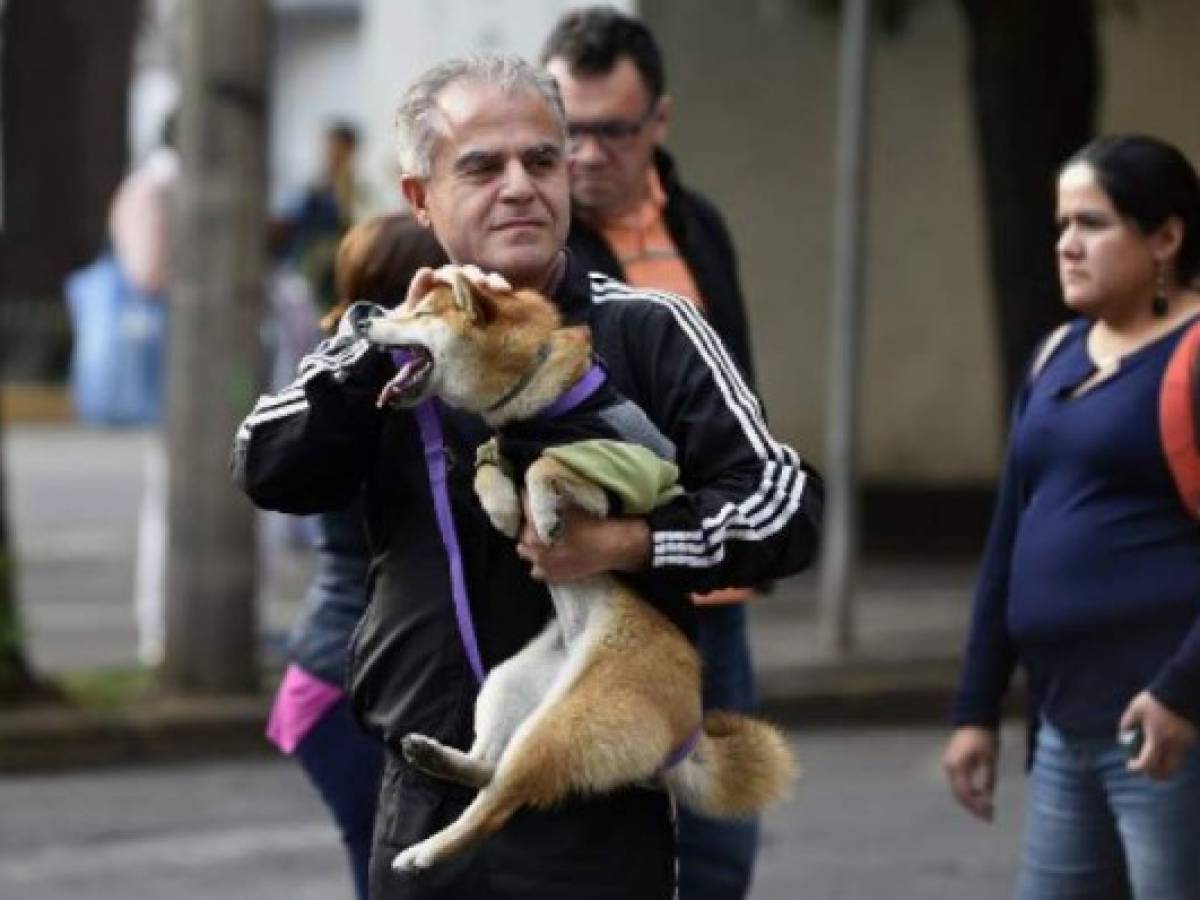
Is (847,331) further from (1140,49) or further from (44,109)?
(44,109)

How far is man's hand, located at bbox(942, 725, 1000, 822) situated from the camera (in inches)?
224

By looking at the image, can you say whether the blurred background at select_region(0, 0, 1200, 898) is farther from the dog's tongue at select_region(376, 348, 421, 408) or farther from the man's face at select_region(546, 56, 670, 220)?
the dog's tongue at select_region(376, 348, 421, 408)

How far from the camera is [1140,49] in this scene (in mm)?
15383

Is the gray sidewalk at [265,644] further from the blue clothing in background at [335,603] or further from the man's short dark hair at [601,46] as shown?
the man's short dark hair at [601,46]

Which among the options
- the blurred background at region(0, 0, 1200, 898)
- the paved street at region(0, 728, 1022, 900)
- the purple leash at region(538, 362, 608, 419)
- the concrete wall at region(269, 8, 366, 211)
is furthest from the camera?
the concrete wall at region(269, 8, 366, 211)

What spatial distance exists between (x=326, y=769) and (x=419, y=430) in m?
2.15

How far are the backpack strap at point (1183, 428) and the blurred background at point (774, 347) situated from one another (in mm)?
3641

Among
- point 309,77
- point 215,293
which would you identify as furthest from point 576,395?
point 309,77

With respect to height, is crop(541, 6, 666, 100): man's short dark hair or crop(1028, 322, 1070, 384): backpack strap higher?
crop(541, 6, 666, 100): man's short dark hair

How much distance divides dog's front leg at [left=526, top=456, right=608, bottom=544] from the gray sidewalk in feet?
23.4

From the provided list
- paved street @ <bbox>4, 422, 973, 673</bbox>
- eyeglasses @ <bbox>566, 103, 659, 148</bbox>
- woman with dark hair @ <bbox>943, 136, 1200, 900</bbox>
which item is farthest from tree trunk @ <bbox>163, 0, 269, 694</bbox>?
woman with dark hair @ <bbox>943, 136, 1200, 900</bbox>

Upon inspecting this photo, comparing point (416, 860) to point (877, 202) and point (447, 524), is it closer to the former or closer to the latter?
point (447, 524)

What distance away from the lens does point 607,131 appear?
6.27 meters

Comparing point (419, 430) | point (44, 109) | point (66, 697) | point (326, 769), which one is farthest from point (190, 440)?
point (44, 109)
